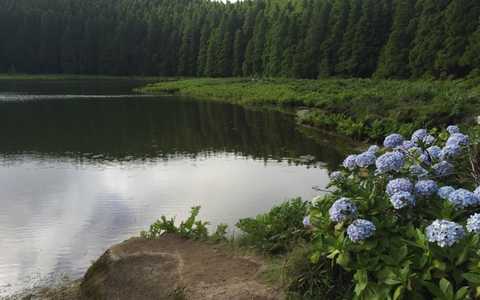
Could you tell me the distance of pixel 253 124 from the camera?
31.2 meters

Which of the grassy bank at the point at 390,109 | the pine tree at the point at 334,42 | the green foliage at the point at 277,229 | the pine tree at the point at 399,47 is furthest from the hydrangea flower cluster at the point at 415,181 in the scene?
the pine tree at the point at 334,42

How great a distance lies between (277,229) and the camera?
7.62m

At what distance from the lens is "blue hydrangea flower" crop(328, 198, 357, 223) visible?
5246 millimetres

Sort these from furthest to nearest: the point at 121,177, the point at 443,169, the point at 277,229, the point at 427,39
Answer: the point at 427,39 < the point at 121,177 < the point at 277,229 < the point at 443,169

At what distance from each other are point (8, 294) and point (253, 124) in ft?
77.3

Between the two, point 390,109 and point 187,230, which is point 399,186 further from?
point 390,109

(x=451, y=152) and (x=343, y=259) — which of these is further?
(x=451, y=152)

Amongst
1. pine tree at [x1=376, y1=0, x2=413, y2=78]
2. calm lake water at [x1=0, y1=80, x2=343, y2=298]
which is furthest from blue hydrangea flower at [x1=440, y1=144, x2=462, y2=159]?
pine tree at [x1=376, y1=0, x2=413, y2=78]

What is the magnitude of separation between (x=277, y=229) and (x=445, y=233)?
129 inches

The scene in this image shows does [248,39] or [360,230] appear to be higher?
[248,39]

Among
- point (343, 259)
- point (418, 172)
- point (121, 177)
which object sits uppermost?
point (418, 172)

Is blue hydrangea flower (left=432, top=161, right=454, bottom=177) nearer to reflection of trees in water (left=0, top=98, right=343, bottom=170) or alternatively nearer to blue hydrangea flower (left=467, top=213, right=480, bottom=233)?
blue hydrangea flower (left=467, top=213, right=480, bottom=233)

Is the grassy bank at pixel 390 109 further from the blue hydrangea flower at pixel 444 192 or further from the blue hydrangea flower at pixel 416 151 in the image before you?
the blue hydrangea flower at pixel 444 192

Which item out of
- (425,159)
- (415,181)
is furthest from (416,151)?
(415,181)
